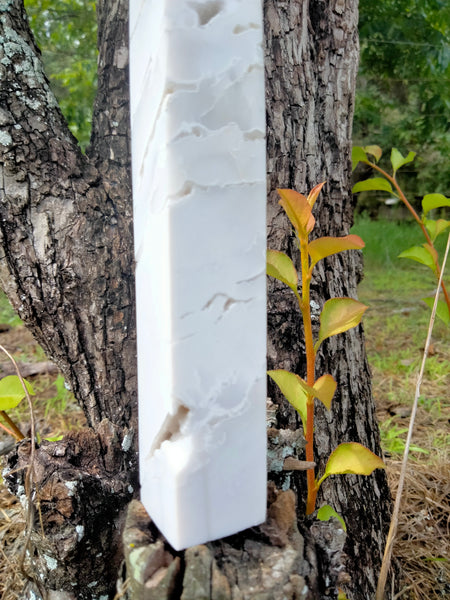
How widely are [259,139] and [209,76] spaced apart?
84 mm

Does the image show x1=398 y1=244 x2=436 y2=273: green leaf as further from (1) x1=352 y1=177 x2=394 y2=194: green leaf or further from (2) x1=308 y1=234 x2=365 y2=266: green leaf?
(2) x1=308 y1=234 x2=365 y2=266: green leaf

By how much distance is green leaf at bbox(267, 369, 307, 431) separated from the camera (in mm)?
640

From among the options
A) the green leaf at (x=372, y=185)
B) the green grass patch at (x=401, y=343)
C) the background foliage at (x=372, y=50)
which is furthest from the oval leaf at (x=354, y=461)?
the background foliage at (x=372, y=50)

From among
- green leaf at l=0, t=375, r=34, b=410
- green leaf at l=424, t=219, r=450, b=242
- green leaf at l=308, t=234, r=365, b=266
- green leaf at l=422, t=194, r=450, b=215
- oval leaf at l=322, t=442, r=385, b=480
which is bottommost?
oval leaf at l=322, t=442, r=385, b=480

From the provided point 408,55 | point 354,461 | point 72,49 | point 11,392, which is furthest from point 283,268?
point 72,49

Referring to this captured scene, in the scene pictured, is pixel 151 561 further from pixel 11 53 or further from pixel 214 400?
pixel 11 53

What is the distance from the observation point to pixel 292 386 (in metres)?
0.65

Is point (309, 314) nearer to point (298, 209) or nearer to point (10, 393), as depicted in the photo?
point (298, 209)

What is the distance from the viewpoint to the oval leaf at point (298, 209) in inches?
22.8

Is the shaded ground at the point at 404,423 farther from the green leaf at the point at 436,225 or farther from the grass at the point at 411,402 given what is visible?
the green leaf at the point at 436,225

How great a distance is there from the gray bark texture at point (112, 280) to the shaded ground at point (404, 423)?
0.19 metres

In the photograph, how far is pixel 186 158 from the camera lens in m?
0.48

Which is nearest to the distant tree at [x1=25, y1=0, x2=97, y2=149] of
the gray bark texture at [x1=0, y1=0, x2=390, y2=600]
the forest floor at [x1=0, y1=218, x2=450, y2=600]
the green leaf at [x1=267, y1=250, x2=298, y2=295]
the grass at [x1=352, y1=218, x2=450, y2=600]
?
the forest floor at [x1=0, y1=218, x2=450, y2=600]

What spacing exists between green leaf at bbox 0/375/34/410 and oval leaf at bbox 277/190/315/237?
20.3 inches
